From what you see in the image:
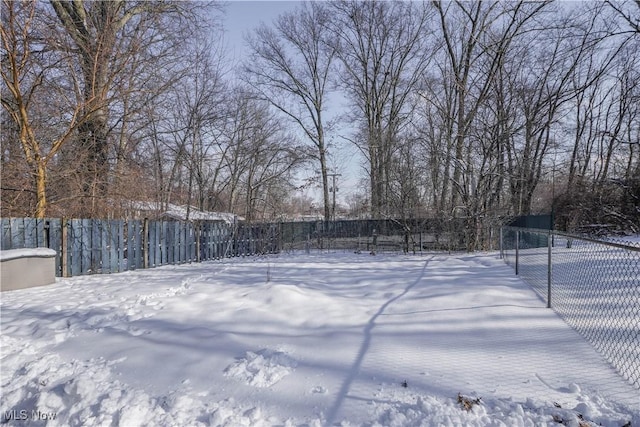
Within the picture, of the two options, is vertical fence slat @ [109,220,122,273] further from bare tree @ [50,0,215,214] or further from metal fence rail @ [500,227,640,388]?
metal fence rail @ [500,227,640,388]

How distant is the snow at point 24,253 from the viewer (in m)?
7.07

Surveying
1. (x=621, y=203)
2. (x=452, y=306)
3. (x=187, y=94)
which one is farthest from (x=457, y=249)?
(x=187, y=94)

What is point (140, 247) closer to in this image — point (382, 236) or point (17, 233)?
point (17, 233)

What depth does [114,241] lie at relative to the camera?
10.0 metres

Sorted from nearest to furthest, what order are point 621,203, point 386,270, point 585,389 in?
point 585,389, point 386,270, point 621,203

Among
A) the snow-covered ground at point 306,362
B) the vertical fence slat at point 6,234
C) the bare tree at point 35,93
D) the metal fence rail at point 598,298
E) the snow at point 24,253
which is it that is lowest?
the snow-covered ground at point 306,362

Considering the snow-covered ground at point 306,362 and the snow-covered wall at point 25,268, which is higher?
the snow-covered wall at point 25,268

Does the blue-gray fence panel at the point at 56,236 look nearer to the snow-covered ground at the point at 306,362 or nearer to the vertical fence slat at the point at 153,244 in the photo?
the vertical fence slat at the point at 153,244

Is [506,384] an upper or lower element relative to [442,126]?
lower

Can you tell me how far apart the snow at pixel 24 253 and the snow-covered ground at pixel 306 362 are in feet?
5.23

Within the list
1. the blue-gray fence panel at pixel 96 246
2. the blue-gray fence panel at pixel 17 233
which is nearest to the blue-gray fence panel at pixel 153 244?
the blue-gray fence panel at pixel 96 246

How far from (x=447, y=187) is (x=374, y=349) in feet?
52.8

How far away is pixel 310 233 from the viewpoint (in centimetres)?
1942

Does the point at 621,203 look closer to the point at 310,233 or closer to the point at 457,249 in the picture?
the point at 457,249
